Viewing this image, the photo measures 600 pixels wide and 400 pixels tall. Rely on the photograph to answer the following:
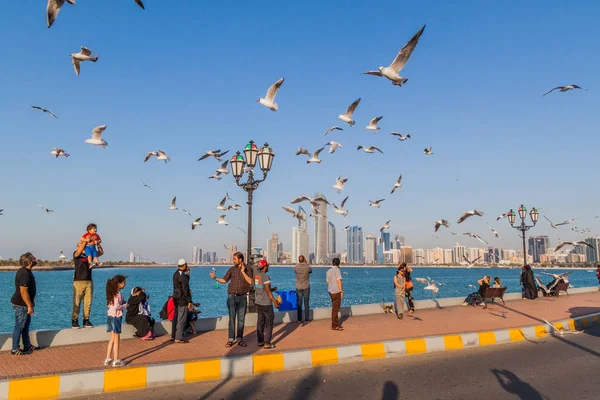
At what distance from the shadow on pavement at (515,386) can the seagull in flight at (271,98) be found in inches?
382

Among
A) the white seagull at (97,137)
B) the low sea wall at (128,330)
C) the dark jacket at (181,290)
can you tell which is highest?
the white seagull at (97,137)

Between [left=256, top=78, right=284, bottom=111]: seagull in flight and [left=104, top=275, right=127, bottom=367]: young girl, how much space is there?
7933 mm

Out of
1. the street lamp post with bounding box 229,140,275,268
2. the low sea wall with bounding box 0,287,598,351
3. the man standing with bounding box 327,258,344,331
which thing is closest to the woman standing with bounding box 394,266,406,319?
the low sea wall with bounding box 0,287,598,351

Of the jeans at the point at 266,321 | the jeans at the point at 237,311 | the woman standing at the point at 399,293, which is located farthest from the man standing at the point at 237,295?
the woman standing at the point at 399,293

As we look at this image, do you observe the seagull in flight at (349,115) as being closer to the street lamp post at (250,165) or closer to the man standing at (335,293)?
the street lamp post at (250,165)

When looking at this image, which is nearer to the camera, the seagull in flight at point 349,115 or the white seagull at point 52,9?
the white seagull at point 52,9

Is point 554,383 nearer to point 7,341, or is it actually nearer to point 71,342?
point 71,342

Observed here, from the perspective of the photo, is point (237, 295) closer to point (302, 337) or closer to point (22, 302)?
point (302, 337)

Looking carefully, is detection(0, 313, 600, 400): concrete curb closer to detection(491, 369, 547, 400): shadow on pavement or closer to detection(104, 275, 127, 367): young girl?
detection(104, 275, 127, 367): young girl

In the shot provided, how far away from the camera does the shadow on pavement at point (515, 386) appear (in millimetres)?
6031

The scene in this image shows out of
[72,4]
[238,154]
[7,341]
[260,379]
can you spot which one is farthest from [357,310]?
[72,4]

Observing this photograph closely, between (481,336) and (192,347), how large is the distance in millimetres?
6627

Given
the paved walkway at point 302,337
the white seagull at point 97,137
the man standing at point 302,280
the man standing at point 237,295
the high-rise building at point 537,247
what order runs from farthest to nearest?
the high-rise building at point 537,247, the white seagull at point 97,137, the man standing at point 302,280, the man standing at point 237,295, the paved walkway at point 302,337

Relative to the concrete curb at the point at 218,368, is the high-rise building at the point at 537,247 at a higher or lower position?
higher
